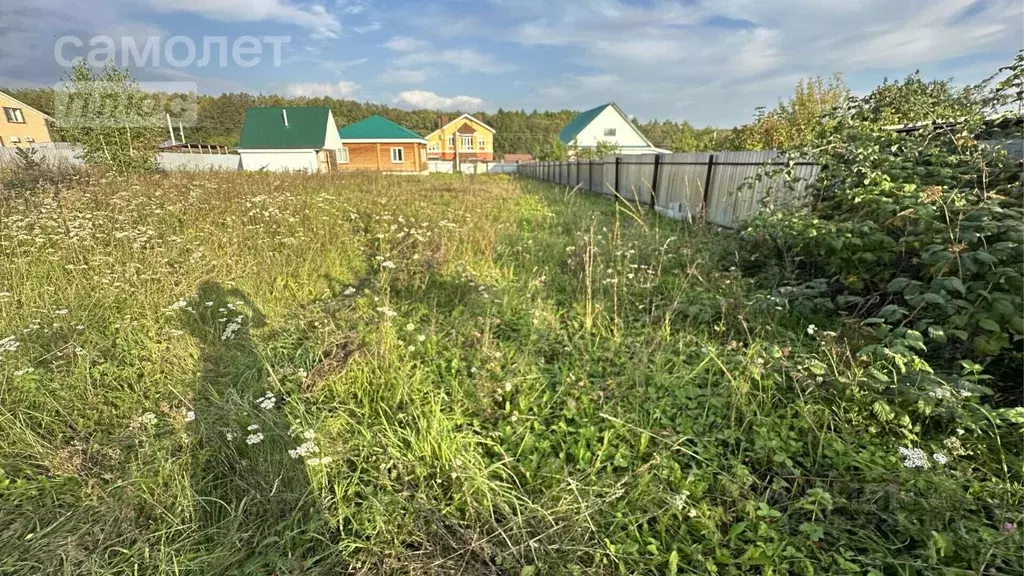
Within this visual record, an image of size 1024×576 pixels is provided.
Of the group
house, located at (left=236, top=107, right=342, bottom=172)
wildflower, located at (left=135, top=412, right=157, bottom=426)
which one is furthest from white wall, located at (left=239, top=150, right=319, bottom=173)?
wildflower, located at (left=135, top=412, right=157, bottom=426)

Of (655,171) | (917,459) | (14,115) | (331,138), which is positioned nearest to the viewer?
(917,459)

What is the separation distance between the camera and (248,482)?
5.31 ft

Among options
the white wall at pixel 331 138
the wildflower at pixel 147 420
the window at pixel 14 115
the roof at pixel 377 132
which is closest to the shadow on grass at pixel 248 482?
the wildflower at pixel 147 420

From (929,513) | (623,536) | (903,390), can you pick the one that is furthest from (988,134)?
(623,536)

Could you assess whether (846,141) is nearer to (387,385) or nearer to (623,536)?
(623,536)

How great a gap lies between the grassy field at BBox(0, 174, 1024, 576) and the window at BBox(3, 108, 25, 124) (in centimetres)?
4652

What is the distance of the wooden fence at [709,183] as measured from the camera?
179 inches

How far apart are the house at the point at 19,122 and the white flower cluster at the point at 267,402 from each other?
44.5 meters

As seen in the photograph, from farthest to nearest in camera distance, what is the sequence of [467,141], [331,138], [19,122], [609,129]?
[467,141] < [609,129] < [19,122] < [331,138]

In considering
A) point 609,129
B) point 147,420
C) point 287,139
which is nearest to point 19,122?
point 287,139

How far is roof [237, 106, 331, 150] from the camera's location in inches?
1025

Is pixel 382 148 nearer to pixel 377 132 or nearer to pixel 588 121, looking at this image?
pixel 377 132

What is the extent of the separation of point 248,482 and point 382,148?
32590 millimetres

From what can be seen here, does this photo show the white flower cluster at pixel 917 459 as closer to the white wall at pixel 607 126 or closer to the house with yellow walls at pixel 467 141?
the white wall at pixel 607 126
